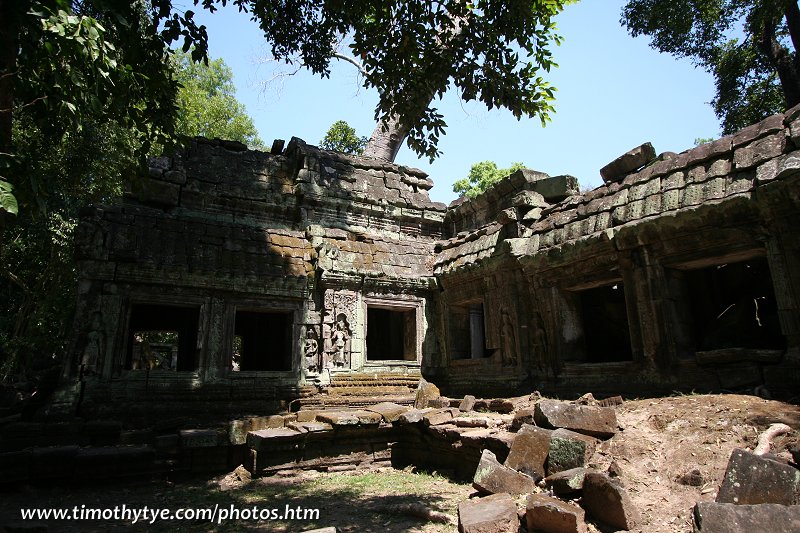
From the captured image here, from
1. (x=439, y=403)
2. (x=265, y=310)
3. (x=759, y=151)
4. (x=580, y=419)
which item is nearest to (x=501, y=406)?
(x=439, y=403)

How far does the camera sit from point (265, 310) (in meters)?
9.20

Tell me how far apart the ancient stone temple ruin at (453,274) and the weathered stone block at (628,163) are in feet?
0.13

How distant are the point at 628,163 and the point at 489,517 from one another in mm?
5714

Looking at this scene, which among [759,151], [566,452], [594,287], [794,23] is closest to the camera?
[566,452]

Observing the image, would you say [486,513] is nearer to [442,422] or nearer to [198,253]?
[442,422]

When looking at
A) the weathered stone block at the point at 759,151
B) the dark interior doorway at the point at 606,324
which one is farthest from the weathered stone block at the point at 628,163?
the dark interior doorway at the point at 606,324

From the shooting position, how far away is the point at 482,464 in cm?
479

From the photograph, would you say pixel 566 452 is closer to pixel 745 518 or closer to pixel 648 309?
pixel 745 518

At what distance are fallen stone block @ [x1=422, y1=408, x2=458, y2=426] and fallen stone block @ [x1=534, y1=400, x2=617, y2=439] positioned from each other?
6.12ft

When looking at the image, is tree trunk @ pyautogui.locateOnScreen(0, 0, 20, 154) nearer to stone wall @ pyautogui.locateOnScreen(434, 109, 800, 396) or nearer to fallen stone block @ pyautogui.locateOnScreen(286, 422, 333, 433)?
fallen stone block @ pyautogui.locateOnScreen(286, 422, 333, 433)

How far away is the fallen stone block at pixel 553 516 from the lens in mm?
3574

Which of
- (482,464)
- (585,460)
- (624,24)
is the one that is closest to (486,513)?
(482,464)

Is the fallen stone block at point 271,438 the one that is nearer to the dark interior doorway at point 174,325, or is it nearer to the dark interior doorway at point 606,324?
the dark interior doorway at point 174,325

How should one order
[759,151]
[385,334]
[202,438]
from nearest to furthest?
[759,151], [202,438], [385,334]
